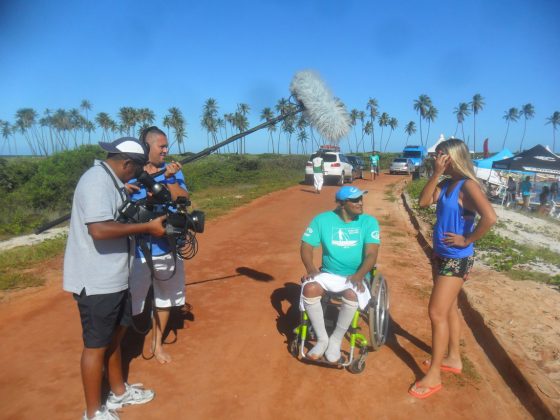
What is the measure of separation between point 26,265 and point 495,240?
28.8 ft

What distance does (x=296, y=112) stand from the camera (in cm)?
322

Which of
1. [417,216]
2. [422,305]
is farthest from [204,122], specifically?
[422,305]

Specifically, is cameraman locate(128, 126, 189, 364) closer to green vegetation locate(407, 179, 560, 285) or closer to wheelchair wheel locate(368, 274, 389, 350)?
wheelchair wheel locate(368, 274, 389, 350)

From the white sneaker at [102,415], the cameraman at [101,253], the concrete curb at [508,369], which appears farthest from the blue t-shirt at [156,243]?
the concrete curb at [508,369]

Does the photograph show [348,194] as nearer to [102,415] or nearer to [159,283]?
[159,283]

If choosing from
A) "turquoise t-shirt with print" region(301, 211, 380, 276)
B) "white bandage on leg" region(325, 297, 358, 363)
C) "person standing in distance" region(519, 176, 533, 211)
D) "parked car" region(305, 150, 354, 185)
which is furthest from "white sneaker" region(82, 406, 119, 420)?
"person standing in distance" region(519, 176, 533, 211)

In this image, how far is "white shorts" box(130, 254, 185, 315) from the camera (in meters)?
3.28

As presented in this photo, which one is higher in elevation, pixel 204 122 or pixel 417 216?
pixel 204 122

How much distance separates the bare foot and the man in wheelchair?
1.27m

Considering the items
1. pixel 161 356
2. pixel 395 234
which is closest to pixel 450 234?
pixel 161 356

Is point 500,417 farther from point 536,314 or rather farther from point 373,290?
point 536,314

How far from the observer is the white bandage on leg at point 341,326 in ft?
11.4

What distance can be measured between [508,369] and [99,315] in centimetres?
340

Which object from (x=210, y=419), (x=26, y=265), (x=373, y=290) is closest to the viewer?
(x=210, y=419)
